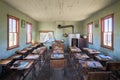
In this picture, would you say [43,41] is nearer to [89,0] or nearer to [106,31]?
[106,31]

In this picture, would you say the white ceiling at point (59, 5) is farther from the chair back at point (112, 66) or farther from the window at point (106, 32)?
the chair back at point (112, 66)

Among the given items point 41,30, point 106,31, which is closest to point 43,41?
point 41,30

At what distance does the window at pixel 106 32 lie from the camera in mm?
5695

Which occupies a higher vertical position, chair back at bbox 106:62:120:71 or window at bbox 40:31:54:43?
window at bbox 40:31:54:43

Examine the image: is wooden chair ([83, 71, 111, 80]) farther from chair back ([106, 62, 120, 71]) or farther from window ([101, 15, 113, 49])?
window ([101, 15, 113, 49])

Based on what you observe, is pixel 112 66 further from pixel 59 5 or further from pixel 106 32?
pixel 59 5

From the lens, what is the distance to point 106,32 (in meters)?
6.11

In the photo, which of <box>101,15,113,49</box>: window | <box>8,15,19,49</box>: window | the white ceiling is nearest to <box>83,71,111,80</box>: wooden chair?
the white ceiling

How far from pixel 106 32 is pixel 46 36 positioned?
655 centimetres

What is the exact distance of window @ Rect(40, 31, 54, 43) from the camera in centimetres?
1173

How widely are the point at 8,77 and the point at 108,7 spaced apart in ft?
15.8

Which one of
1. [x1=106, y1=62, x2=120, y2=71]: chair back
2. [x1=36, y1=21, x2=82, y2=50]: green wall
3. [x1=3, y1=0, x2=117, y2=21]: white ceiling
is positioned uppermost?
[x1=3, y1=0, x2=117, y2=21]: white ceiling

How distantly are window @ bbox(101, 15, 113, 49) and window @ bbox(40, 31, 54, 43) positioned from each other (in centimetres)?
593

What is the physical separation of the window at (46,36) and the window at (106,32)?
5925 mm
